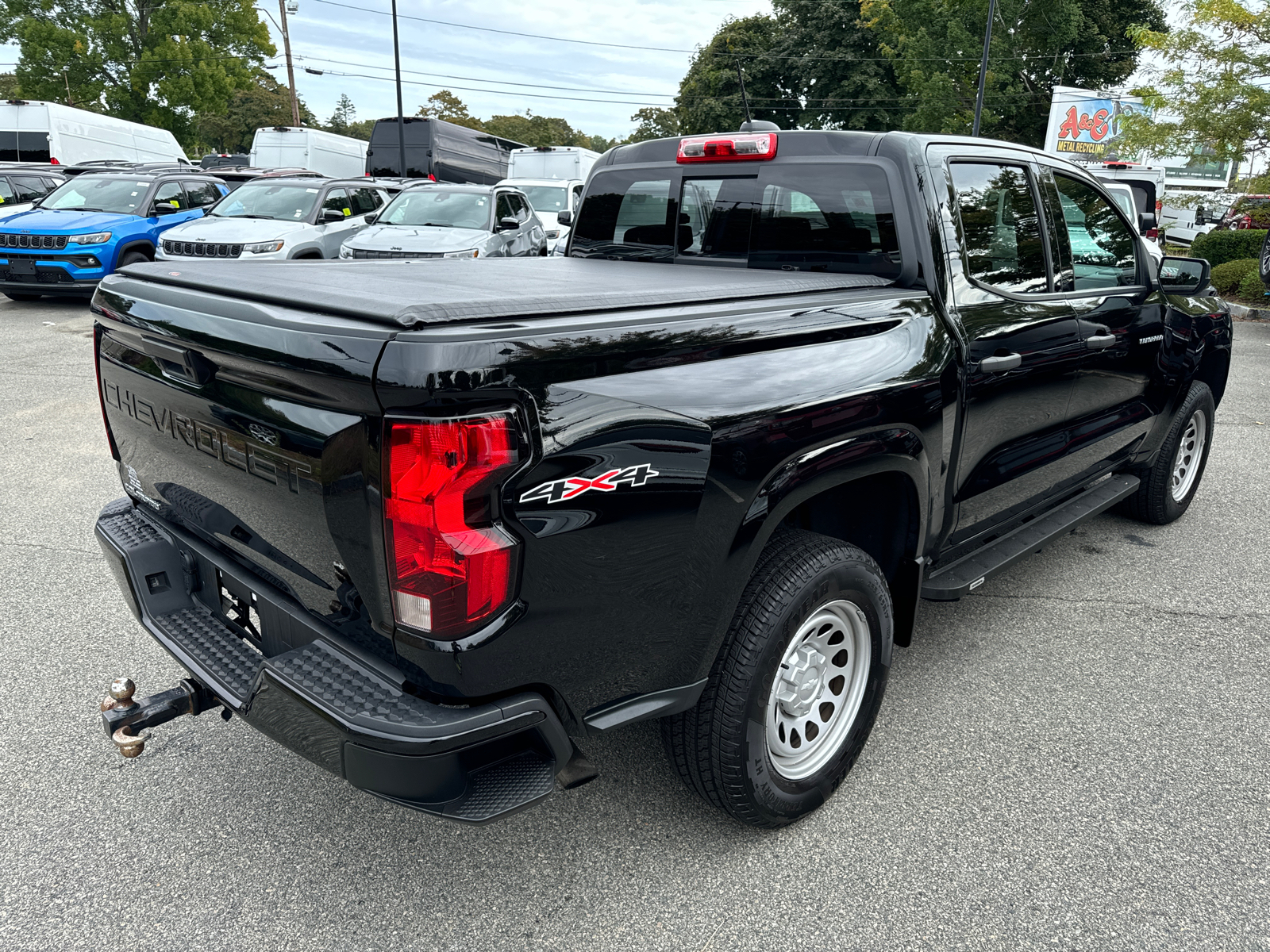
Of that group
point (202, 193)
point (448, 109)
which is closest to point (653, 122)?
point (448, 109)

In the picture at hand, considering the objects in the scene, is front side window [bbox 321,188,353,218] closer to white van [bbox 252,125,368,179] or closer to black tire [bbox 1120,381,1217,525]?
black tire [bbox 1120,381,1217,525]

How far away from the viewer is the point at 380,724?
179cm

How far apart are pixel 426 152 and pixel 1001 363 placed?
78.0ft

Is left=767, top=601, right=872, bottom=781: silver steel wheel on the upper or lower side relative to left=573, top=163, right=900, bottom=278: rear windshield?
lower

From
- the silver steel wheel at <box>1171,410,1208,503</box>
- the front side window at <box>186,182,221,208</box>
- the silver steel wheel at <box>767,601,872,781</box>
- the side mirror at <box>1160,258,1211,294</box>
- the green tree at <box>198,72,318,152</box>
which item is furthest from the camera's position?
the green tree at <box>198,72,318,152</box>

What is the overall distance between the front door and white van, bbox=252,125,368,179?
24680 millimetres

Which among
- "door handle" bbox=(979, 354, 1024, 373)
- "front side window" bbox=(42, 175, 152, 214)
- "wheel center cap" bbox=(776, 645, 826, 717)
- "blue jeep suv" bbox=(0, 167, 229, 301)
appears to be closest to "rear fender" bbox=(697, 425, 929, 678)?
"wheel center cap" bbox=(776, 645, 826, 717)

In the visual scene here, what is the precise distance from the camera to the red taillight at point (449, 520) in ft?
5.54

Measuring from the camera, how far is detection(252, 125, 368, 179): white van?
25094mm

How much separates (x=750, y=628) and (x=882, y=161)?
1.71 meters

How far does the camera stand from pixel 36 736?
2.94 m

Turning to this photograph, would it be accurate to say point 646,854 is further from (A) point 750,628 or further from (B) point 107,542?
(B) point 107,542

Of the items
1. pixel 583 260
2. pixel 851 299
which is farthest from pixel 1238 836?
pixel 583 260

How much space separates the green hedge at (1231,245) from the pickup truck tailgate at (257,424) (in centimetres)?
1934
